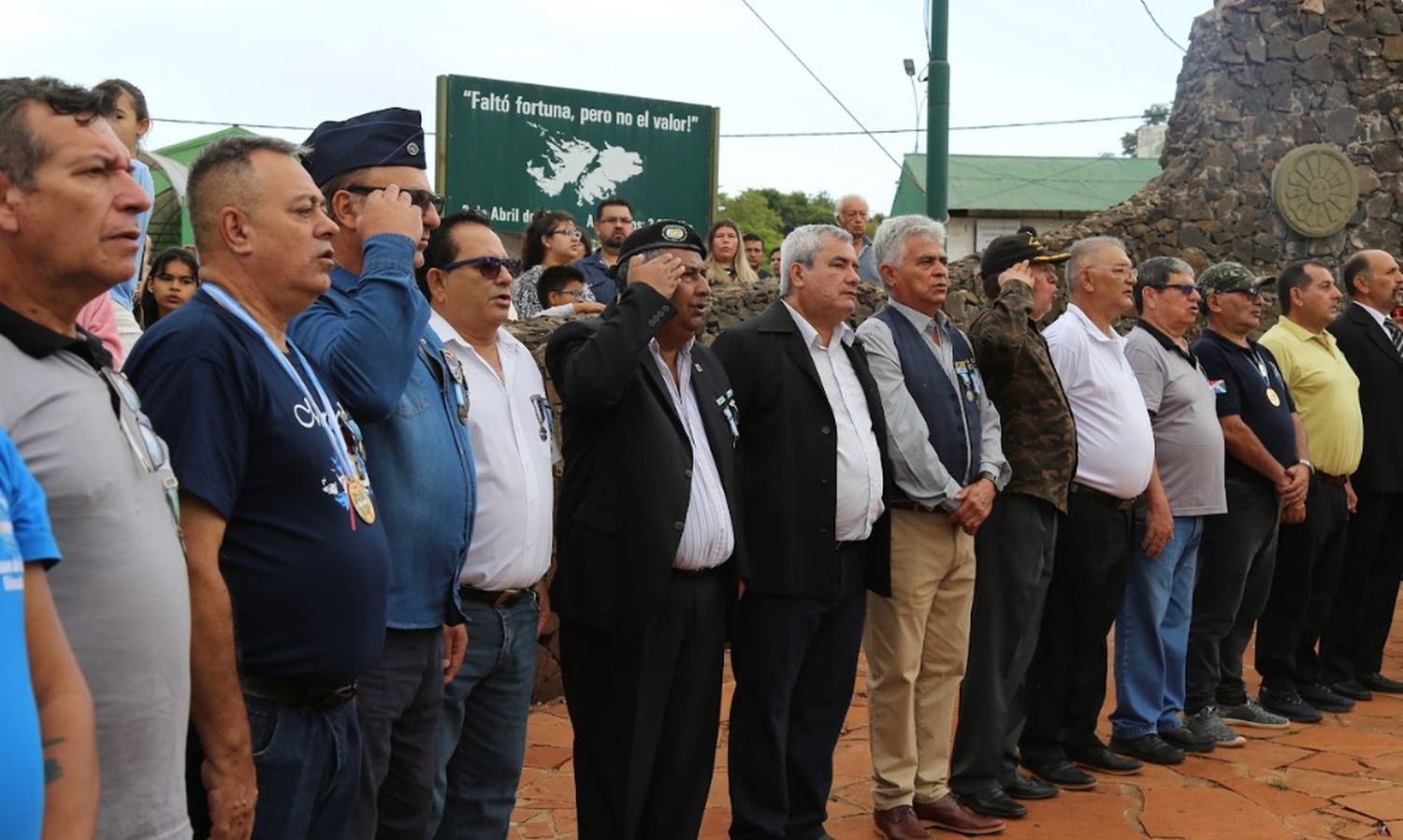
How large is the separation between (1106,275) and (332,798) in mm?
4320

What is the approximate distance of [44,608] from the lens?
5.71 ft

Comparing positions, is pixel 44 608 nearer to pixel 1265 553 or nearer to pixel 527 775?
pixel 527 775

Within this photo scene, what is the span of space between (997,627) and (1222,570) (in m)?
1.77

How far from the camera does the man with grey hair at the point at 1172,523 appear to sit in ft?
20.7

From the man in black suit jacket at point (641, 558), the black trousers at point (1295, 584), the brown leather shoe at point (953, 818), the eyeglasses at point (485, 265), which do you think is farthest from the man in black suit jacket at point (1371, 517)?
the eyeglasses at point (485, 265)

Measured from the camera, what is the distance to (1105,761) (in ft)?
20.1

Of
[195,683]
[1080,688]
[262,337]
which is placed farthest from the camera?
[1080,688]

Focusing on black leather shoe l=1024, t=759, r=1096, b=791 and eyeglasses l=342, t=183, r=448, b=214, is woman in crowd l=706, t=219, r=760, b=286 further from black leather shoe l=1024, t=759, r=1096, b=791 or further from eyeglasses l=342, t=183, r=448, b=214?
eyeglasses l=342, t=183, r=448, b=214

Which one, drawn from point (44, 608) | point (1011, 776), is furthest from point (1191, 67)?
point (44, 608)

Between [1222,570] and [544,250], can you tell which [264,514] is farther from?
[544,250]

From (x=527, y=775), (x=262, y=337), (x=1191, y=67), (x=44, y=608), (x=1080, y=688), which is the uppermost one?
(x=1191, y=67)

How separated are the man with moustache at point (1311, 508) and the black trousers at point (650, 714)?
4.11 metres

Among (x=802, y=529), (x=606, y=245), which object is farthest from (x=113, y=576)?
(x=606, y=245)

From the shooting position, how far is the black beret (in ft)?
14.0
